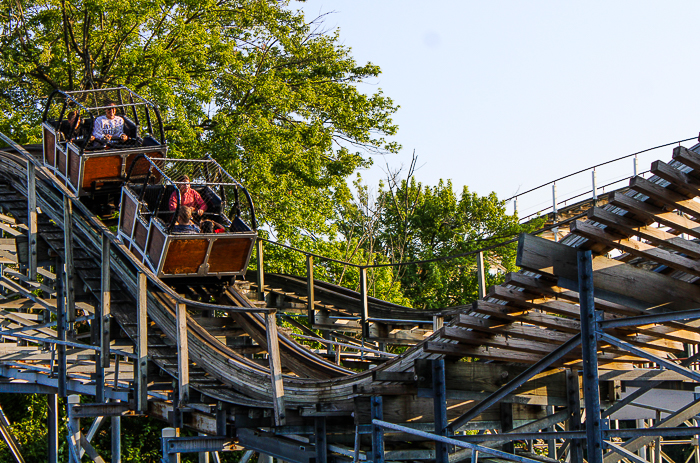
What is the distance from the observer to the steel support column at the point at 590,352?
18.5 feet

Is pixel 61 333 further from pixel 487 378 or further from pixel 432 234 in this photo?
pixel 432 234

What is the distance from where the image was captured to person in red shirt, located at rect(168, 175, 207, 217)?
10750 millimetres

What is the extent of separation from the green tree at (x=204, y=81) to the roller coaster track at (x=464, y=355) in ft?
22.4

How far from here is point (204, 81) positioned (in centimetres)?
1956

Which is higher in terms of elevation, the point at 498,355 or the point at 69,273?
the point at 69,273

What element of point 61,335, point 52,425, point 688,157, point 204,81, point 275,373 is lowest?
point 52,425

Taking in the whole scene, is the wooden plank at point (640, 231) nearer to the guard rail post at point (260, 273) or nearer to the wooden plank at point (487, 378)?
the wooden plank at point (487, 378)

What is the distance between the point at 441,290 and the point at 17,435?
549 inches

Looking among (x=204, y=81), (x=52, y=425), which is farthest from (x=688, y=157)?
(x=204, y=81)

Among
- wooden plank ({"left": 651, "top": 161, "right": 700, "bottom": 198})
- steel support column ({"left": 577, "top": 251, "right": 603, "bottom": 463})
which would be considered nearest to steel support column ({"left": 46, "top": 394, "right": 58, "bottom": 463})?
steel support column ({"left": 577, "top": 251, "right": 603, "bottom": 463})

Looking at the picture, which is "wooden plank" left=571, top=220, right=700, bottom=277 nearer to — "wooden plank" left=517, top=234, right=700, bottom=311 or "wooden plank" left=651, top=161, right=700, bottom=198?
"wooden plank" left=517, top=234, right=700, bottom=311

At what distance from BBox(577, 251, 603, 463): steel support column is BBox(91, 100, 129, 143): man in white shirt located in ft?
28.5

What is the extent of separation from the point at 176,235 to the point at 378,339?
149 inches

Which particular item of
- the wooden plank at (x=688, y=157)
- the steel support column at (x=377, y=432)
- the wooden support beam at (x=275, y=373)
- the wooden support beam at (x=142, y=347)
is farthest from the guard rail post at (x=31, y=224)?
the wooden plank at (x=688, y=157)
